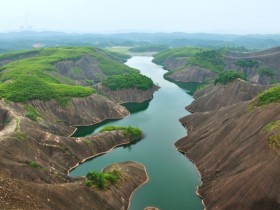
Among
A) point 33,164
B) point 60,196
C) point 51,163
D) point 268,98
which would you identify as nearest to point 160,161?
point 51,163

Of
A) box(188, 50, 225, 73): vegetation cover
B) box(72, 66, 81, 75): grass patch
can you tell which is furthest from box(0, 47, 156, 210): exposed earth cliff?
box(188, 50, 225, 73): vegetation cover

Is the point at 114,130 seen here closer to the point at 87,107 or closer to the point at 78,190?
the point at 87,107

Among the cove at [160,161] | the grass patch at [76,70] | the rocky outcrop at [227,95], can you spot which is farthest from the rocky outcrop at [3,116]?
the grass patch at [76,70]

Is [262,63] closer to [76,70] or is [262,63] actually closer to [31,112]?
[76,70]

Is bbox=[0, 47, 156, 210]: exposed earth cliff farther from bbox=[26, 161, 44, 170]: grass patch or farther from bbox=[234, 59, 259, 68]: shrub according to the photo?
bbox=[234, 59, 259, 68]: shrub

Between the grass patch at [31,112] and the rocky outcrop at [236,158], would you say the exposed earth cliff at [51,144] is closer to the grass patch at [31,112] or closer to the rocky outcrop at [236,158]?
the grass patch at [31,112]

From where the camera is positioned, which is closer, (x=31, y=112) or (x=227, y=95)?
(x=31, y=112)

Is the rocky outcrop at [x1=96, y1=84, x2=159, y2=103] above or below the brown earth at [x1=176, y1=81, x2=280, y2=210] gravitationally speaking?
below

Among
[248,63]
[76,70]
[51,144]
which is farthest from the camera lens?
[76,70]
